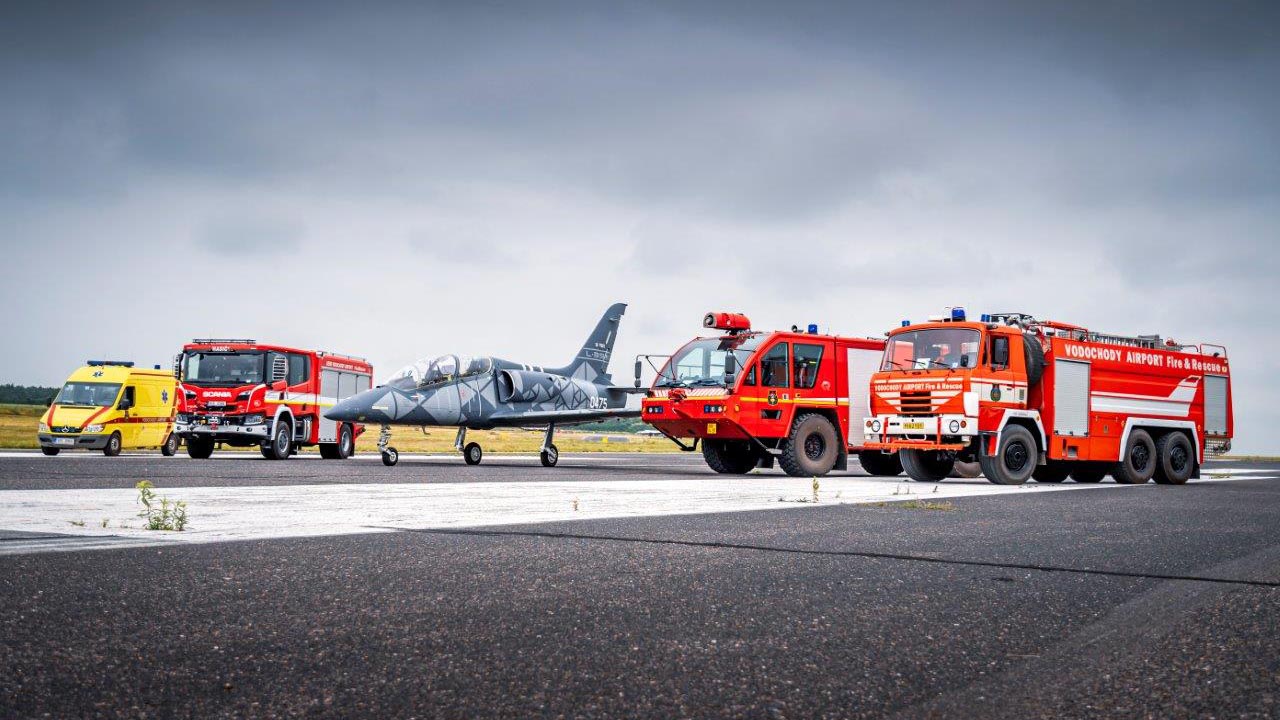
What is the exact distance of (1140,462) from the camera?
1931cm

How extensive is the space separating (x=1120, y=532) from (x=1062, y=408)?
978 centimetres

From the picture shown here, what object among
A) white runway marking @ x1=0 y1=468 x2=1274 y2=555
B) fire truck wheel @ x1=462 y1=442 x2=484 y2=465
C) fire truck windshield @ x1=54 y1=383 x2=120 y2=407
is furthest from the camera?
fire truck windshield @ x1=54 y1=383 x2=120 y2=407

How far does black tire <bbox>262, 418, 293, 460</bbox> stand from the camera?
79.7 feet

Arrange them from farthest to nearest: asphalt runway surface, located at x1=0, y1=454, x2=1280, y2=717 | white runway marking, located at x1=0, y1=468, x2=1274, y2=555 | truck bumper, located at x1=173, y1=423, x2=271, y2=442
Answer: truck bumper, located at x1=173, y1=423, x2=271, y2=442 → white runway marking, located at x1=0, y1=468, x2=1274, y2=555 → asphalt runway surface, located at x1=0, y1=454, x2=1280, y2=717

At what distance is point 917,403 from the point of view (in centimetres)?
1733

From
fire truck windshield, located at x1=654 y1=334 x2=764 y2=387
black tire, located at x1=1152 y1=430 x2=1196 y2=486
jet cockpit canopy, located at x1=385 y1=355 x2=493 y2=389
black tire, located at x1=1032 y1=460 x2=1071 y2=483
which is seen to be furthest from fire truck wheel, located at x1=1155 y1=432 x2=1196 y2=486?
jet cockpit canopy, located at x1=385 y1=355 x2=493 y2=389

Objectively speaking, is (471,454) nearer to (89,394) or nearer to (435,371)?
(435,371)

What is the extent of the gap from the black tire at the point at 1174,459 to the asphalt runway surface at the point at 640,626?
1298cm

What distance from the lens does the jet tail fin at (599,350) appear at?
28.3 metres

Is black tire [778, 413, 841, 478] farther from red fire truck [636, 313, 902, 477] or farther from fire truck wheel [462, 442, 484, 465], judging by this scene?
fire truck wheel [462, 442, 484, 465]

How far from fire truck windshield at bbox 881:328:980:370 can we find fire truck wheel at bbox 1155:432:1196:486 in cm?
558

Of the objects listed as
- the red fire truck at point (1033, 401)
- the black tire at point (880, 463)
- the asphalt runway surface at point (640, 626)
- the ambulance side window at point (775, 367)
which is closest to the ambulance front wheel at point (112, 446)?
the ambulance side window at point (775, 367)

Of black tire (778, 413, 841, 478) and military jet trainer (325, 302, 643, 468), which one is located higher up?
military jet trainer (325, 302, 643, 468)

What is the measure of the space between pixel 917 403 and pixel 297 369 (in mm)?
15869
